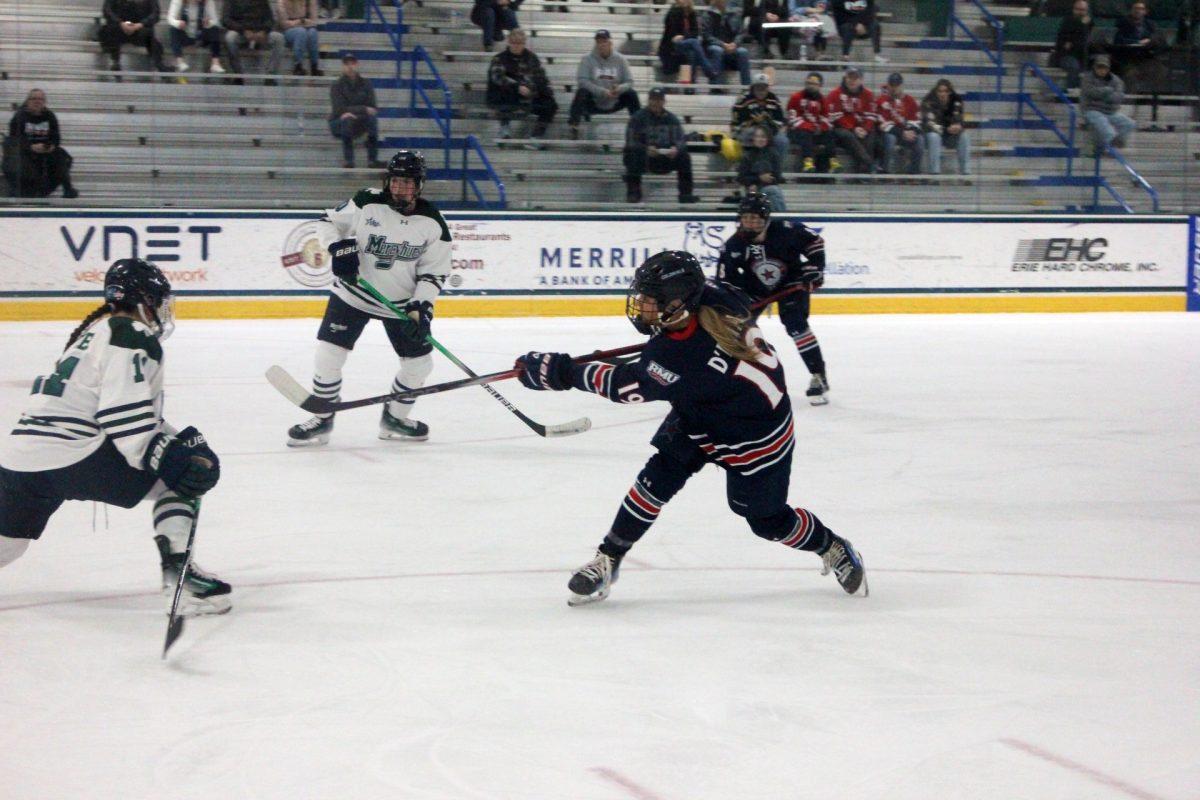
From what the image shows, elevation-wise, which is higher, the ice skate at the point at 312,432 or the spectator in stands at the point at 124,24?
the spectator in stands at the point at 124,24

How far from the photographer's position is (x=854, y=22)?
14.2 m

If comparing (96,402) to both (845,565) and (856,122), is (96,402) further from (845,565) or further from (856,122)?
(856,122)

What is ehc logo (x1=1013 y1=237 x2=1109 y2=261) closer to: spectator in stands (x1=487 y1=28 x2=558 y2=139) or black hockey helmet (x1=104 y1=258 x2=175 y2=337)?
spectator in stands (x1=487 y1=28 x2=558 y2=139)

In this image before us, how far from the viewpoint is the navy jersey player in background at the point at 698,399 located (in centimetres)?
333

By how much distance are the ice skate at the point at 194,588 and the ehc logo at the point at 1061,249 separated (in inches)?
414

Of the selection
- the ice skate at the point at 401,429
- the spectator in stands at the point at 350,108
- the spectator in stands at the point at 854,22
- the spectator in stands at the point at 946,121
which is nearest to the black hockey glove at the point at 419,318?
the ice skate at the point at 401,429

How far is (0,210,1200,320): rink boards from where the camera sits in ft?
34.4

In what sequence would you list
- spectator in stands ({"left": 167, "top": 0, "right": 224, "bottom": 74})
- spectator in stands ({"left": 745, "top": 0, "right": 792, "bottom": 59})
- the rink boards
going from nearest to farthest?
the rink boards
spectator in stands ({"left": 167, "top": 0, "right": 224, "bottom": 74})
spectator in stands ({"left": 745, "top": 0, "right": 792, "bottom": 59})

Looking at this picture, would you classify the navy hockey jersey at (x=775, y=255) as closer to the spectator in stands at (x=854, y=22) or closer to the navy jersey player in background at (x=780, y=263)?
the navy jersey player in background at (x=780, y=263)

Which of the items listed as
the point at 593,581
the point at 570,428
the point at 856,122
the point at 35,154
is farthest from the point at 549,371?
the point at 856,122

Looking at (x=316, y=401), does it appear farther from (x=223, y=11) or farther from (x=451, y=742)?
(x=223, y=11)

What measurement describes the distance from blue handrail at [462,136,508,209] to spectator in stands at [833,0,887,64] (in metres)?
4.33

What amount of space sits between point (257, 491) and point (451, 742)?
8.78 ft

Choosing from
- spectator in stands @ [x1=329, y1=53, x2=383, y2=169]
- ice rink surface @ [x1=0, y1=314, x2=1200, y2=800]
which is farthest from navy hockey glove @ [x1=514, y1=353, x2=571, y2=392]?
spectator in stands @ [x1=329, y1=53, x2=383, y2=169]
